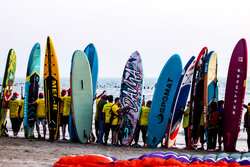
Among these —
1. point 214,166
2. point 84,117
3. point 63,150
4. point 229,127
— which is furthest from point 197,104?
point 214,166

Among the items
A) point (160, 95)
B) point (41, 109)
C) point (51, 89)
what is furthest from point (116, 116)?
point (41, 109)

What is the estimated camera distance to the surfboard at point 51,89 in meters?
9.82

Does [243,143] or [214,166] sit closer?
[214,166]

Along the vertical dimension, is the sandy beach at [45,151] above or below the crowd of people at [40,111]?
below

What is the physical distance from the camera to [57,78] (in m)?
10.1

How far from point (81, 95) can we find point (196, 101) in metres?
2.67

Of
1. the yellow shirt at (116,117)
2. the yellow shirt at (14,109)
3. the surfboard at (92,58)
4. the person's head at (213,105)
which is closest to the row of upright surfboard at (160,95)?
the person's head at (213,105)

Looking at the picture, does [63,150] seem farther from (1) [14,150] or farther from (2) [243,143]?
(2) [243,143]

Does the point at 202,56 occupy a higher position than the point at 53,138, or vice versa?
the point at 202,56

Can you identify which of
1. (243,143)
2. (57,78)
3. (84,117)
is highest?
(57,78)

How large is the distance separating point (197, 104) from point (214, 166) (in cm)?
387

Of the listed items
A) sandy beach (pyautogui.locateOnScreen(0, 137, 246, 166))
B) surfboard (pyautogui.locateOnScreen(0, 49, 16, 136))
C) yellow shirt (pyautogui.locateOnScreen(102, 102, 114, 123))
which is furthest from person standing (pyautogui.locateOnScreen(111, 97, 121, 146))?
surfboard (pyautogui.locateOnScreen(0, 49, 16, 136))

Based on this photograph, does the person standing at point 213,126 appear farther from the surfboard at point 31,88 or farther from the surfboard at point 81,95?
the surfboard at point 31,88

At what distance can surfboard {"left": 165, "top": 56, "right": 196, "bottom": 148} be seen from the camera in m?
9.52
